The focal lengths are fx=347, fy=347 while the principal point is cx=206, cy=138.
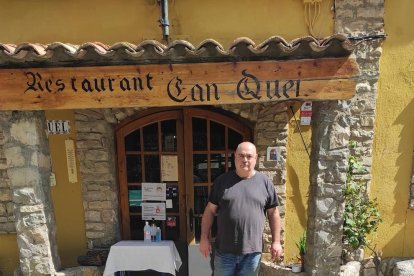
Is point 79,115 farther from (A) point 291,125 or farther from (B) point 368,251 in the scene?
(B) point 368,251

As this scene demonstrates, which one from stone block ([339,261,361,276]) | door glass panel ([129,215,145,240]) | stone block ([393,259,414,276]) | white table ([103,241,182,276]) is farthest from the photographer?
door glass panel ([129,215,145,240])

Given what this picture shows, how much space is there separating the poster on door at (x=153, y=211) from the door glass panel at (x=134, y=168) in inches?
14.2

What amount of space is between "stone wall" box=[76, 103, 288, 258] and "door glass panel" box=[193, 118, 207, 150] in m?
0.37

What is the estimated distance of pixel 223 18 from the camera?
425cm

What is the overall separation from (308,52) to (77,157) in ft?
10.3

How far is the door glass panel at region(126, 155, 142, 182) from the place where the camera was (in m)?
4.61

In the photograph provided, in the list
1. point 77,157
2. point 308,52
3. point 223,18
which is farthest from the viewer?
point 77,157

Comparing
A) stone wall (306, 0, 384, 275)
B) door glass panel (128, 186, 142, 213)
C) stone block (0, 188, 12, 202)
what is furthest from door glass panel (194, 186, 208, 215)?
stone block (0, 188, 12, 202)

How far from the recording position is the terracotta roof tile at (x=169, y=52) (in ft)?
9.71

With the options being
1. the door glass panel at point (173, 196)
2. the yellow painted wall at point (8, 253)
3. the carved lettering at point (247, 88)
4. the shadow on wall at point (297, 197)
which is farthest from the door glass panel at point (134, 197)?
the carved lettering at point (247, 88)

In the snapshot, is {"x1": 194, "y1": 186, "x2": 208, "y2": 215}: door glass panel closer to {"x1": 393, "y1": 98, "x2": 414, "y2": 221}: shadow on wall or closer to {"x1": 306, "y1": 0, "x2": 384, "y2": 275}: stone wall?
{"x1": 306, "y1": 0, "x2": 384, "y2": 275}: stone wall

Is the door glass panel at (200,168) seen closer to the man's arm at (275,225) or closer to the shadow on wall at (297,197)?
the shadow on wall at (297,197)

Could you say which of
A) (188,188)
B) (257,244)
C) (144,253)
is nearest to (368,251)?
(257,244)

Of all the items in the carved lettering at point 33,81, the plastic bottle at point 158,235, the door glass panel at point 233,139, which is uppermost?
the carved lettering at point 33,81
